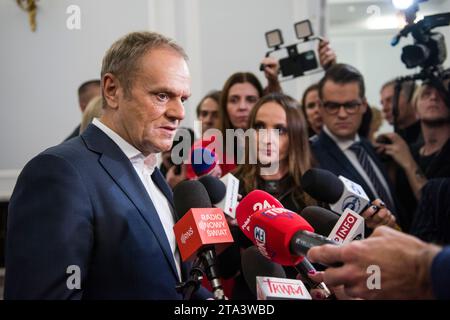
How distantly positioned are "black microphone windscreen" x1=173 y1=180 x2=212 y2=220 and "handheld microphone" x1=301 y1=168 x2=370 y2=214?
309 mm

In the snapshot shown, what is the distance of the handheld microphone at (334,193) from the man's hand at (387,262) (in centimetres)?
51

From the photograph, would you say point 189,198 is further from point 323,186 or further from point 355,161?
point 355,161

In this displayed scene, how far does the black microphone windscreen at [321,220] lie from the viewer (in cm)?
101

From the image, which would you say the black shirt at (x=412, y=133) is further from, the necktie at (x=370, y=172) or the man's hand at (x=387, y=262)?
the man's hand at (x=387, y=262)

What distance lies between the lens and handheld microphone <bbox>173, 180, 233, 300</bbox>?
82cm

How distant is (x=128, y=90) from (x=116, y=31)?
20.4 inches

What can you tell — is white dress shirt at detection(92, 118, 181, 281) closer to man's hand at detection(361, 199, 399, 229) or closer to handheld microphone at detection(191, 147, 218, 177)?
handheld microphone at detection(191, 147, 218, 177)

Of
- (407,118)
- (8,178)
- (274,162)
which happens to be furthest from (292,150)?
(407,118)

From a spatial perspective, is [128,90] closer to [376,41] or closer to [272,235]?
[272,235]

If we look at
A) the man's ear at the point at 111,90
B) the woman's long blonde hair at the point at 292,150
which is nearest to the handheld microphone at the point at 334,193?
the woman's long blonde hair at the point at 292,150

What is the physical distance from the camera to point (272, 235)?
804 mm

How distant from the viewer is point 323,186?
124 cm

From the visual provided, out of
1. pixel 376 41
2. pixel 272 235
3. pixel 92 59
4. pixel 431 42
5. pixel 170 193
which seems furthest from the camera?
pixel 376 41
